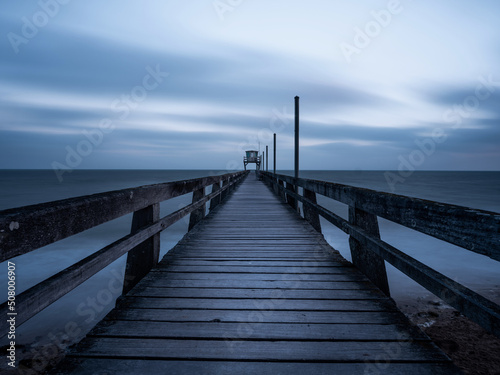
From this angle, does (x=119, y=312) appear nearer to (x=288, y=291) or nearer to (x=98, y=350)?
(x=98, y=350)

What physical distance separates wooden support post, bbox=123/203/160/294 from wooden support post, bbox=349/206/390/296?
2031mm

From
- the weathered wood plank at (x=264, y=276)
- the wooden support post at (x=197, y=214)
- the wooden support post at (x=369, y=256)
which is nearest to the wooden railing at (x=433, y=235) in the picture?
the wooden support post at (x=369, y=256)

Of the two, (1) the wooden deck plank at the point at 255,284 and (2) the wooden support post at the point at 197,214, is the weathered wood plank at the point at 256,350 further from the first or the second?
(2) the wooden support post at the point at 197,214

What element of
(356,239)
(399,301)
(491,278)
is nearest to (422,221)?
(356,239)

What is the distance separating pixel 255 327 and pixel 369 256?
4.76 ft

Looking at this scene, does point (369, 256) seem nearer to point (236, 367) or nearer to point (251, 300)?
point (251, 300)

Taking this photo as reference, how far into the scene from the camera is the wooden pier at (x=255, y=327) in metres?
1.66

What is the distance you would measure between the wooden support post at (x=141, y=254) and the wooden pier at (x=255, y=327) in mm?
86

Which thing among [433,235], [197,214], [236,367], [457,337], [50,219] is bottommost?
[457,337]

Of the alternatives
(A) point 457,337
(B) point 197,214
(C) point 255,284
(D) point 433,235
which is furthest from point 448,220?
(A) point 457,337

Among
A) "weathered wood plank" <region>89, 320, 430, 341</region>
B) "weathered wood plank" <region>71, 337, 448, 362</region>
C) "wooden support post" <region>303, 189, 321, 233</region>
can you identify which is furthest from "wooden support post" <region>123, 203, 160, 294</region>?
"wooden support post" <region>303, 189, 321, 233</region>

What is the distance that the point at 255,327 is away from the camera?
203cm

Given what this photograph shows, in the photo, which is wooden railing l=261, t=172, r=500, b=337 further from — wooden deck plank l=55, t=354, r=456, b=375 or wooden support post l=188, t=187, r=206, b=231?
wooden support post l=188, t=187, r=206, b=231

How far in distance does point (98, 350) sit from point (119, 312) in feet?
1.50
